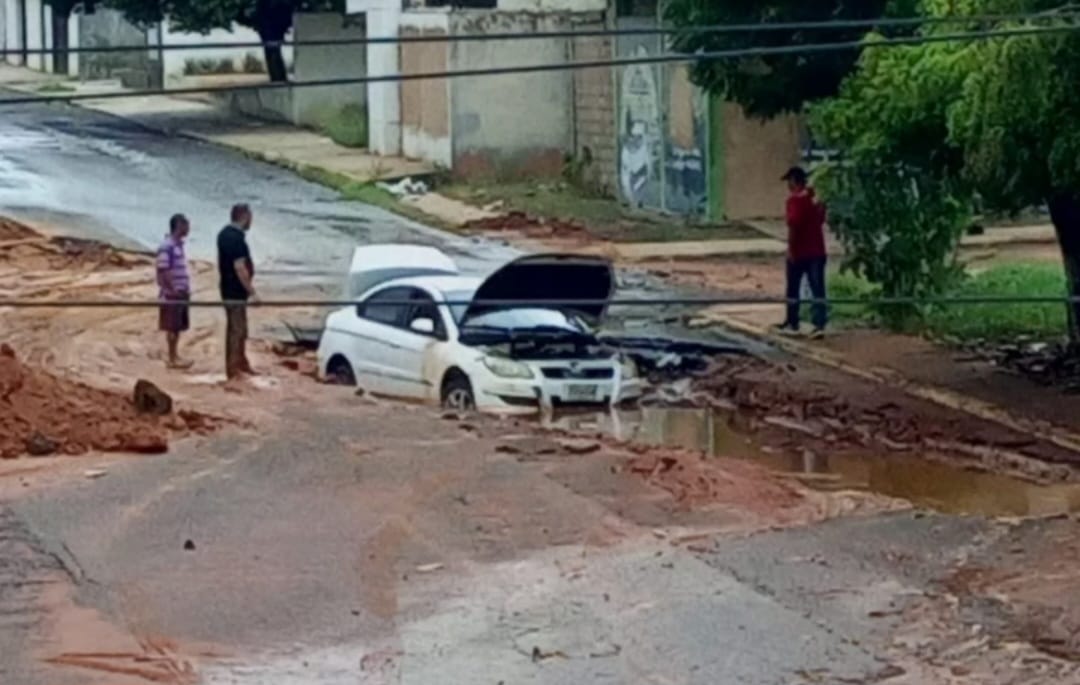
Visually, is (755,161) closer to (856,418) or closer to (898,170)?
(898,170)

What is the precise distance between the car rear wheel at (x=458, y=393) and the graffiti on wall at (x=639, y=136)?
17.4 meters

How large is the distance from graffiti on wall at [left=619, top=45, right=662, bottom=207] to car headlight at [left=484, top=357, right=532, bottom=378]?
17601mm

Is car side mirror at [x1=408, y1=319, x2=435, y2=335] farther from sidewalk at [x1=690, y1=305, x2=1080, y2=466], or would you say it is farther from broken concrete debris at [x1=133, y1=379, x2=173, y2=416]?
sidewalk at [x1=690, y1=305, x2=1080, y2=466]

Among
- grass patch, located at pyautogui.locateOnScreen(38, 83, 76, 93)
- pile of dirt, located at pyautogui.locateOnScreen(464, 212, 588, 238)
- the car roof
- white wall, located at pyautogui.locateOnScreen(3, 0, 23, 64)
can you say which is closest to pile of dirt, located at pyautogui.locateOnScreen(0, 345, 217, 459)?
the car roof

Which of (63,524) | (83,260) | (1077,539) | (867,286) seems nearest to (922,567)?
(1077,539)

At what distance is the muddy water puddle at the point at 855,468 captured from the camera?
1958 cm

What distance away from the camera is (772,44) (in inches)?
1182

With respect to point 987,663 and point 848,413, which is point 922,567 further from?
point 848,413

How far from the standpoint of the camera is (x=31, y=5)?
7994cm

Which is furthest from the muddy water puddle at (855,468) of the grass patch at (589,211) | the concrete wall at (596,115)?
the concrete wall at (596,115)

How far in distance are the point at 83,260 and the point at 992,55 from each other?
Result: 17.0 metres

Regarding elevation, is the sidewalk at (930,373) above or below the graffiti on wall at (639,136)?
below

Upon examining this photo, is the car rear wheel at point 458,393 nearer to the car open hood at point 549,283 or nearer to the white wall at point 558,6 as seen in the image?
the car open hood at point 549,283

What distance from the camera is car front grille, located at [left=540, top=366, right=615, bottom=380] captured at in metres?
23.0
